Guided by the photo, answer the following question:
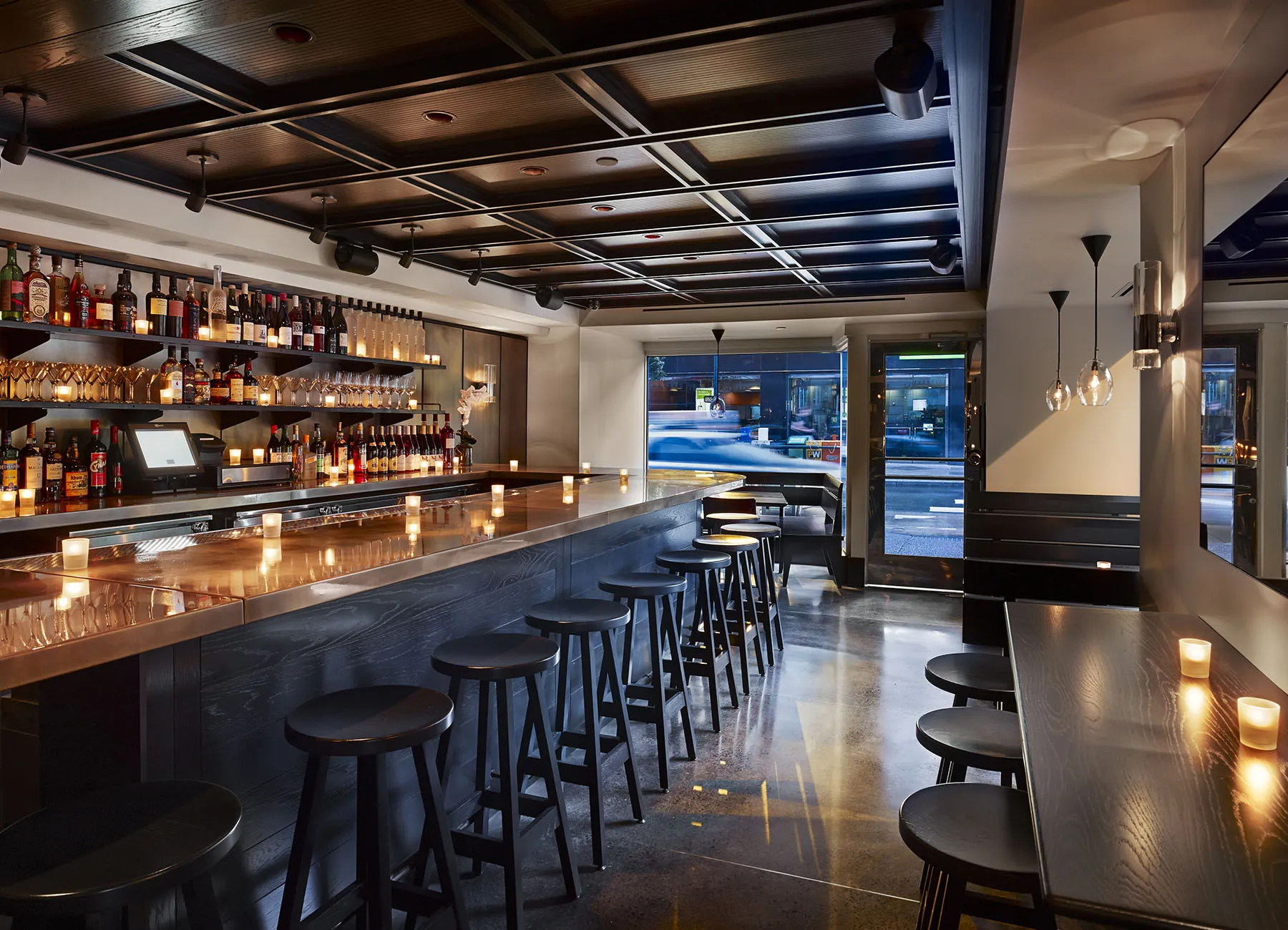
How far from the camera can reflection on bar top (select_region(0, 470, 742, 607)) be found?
5.80ft

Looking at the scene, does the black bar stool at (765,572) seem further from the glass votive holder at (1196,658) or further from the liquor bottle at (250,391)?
the glass votive holder at (1196,658)

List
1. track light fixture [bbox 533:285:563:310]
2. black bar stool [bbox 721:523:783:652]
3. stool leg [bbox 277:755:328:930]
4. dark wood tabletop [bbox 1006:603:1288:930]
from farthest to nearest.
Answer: track light fixture [bbox 533:285:563:310] → black bar stool [bbox 721:523:783:652] → stool leg [bbox 277:755:328:930] → dark wood tabletop [bbox 1006:603:1288:930]

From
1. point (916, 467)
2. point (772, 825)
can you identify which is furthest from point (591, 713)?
point (916, 467)

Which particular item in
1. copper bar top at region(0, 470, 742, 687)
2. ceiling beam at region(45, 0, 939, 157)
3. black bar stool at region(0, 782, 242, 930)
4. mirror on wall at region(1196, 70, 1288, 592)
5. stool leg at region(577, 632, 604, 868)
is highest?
ceiling beam at region(45, 0, 939, 157)

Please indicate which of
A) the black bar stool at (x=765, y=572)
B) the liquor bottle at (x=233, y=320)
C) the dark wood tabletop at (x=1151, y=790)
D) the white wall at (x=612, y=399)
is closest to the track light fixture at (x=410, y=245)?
the liquor bottle at (x=233, y=320)

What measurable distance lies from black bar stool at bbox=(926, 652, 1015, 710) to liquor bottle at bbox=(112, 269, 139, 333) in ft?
13.2

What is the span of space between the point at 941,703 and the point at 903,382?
12.2ft

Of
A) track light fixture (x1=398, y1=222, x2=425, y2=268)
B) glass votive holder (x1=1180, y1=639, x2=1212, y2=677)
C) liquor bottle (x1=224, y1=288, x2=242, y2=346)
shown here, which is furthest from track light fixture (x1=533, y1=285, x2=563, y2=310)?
glass votive holder (x1=1180, y1=639, x2=1212, y2=677)

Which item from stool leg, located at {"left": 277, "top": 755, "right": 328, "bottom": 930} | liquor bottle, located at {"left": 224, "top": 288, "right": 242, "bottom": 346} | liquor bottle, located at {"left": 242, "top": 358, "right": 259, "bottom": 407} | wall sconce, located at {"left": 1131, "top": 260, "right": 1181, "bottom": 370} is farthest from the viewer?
liquor bottle, located at {"left": 242, "top": 358, "right": 259, "bottom": 407}

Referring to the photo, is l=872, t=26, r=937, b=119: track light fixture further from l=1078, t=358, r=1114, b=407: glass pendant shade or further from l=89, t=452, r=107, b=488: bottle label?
l=89, t=452, r=107, b=488: bottle label

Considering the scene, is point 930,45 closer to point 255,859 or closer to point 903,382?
point 255,859

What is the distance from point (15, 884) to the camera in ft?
3.67

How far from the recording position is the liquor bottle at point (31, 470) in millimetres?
3873

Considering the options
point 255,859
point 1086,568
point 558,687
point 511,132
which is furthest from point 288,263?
point 1086,568
